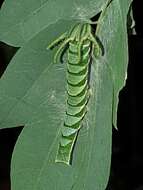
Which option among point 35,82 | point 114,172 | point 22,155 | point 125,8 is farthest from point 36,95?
point 114,172

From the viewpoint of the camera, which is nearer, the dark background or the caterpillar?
the caterpillar

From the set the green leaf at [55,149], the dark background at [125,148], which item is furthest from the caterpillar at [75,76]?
the dark background at [125,148]

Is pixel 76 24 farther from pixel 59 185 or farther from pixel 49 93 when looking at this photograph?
pixel 59 185

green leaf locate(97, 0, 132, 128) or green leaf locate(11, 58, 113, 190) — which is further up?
green leaf locate(97, 0, 132, 128)

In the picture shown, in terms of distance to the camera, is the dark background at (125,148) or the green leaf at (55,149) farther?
the dark background at (125,148)

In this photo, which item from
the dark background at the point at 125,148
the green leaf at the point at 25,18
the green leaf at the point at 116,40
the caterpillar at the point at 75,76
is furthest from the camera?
the dark background at the point at 125,148

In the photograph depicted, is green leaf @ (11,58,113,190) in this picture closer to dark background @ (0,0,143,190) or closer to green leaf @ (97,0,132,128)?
green leaf @ (97,0,132,128)

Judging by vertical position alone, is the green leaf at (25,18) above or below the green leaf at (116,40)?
above

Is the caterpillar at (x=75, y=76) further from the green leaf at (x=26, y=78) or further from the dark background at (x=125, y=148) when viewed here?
the dark background at (x=125, y=148)

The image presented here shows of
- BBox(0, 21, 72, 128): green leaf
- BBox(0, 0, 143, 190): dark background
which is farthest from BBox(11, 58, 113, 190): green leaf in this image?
BBox(0, 0, 143, 190): dark background
